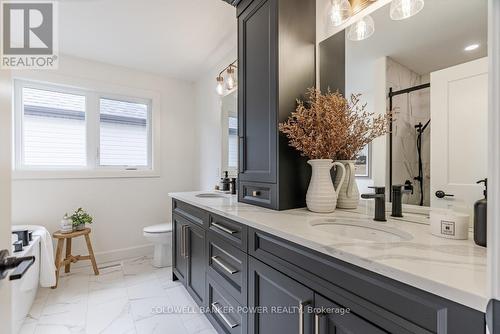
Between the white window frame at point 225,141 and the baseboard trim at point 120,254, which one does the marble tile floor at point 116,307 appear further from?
the white window frame at point 225,141

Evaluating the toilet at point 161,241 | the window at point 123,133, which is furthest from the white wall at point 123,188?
the toilet at point 161,241

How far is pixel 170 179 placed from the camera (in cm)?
337

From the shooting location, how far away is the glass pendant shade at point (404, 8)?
1102 millimetres

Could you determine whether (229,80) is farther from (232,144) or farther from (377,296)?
(377,296)

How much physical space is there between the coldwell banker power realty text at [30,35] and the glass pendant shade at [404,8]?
2.35 metres

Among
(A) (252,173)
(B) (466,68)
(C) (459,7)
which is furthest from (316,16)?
(A) (252,173)

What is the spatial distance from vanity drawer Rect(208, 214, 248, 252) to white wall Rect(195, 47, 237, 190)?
135cm

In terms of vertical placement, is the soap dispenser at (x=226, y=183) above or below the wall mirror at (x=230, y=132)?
below

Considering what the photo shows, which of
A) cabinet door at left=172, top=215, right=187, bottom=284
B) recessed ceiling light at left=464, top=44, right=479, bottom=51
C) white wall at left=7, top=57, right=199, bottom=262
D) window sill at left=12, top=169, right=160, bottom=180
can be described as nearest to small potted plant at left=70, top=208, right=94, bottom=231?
white wall at left=7, top=57, right=199, bottom=262

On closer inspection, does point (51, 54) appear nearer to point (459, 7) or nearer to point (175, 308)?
point (175, 308)

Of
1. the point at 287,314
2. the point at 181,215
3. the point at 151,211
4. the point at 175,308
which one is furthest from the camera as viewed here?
the point at 151,211

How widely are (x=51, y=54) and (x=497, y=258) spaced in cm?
357

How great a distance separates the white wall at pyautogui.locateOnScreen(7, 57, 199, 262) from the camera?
2541 mm

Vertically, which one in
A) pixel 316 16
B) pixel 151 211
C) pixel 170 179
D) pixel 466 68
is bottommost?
pixel 151 211
